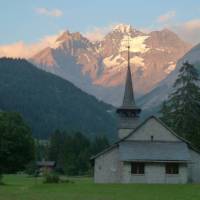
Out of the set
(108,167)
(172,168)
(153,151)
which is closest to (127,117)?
(108,167)

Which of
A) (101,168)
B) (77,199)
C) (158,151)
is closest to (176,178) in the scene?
(158,151)

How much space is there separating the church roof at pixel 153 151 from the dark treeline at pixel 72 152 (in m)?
59.4

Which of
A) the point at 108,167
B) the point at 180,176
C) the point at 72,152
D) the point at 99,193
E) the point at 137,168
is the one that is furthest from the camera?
the point at 72,152

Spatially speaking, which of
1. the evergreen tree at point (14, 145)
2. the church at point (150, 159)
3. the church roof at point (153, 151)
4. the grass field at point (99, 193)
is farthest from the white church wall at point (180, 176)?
the grass field at point (99, 193)

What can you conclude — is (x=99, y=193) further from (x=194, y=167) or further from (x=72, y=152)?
(x=72, y=152)

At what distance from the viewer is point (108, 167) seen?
6550cm

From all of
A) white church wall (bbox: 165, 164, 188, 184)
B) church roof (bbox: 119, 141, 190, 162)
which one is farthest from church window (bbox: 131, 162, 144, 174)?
white church wall (bbox: 165, 164, 188, 184)

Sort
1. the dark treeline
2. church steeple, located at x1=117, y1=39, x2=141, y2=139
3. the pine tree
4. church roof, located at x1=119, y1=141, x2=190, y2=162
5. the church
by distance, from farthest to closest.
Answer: the dark treeline
the pine tree
church steeple, located at x1=117, y1=39, x2=141, y2=139
the church
church roof, located at x1=119, y1=141, x2=190, y2=162

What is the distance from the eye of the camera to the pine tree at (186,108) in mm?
78250

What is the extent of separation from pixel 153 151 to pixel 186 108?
18.0m

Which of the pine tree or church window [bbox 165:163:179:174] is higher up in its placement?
the pine tree

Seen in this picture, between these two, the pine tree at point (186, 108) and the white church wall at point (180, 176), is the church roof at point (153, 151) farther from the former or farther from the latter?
the pine tree at point (186, 108)

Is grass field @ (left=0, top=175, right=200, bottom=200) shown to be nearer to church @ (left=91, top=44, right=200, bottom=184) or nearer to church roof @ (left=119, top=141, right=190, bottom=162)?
church roof @ (left=119, top=141, right=190, bottom=162)

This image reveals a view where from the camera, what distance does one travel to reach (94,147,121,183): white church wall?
6506 centimetres
